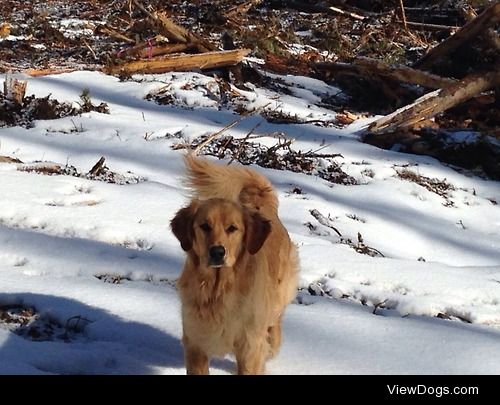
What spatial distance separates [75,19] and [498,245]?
370 inches

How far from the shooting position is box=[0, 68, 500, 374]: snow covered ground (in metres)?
3.64

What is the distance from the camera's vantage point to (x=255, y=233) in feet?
10.8

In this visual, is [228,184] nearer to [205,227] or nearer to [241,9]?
[205,227]

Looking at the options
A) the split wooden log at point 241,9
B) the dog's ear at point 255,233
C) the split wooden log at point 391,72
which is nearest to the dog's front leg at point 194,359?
the dog's ear at point 255,233

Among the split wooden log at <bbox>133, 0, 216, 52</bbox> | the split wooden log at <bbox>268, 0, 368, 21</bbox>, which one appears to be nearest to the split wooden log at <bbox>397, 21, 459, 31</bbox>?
the split wooden log at <bbox>268, 0, 368, 21</bbox>

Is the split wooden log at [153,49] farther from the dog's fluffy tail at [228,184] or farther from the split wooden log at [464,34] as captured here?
the dog's fluffy tail at [228,184]

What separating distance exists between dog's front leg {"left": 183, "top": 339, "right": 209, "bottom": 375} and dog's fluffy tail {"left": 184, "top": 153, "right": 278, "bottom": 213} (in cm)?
83

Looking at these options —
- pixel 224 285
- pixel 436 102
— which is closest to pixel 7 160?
pixel 224 285

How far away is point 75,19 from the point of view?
1308cm

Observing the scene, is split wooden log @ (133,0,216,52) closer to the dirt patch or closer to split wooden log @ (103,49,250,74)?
split wooden log @ (103,49,250,74)

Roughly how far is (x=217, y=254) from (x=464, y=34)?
790cm

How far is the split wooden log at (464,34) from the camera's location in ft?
30.7

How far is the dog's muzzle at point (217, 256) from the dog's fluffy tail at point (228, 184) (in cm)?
60
